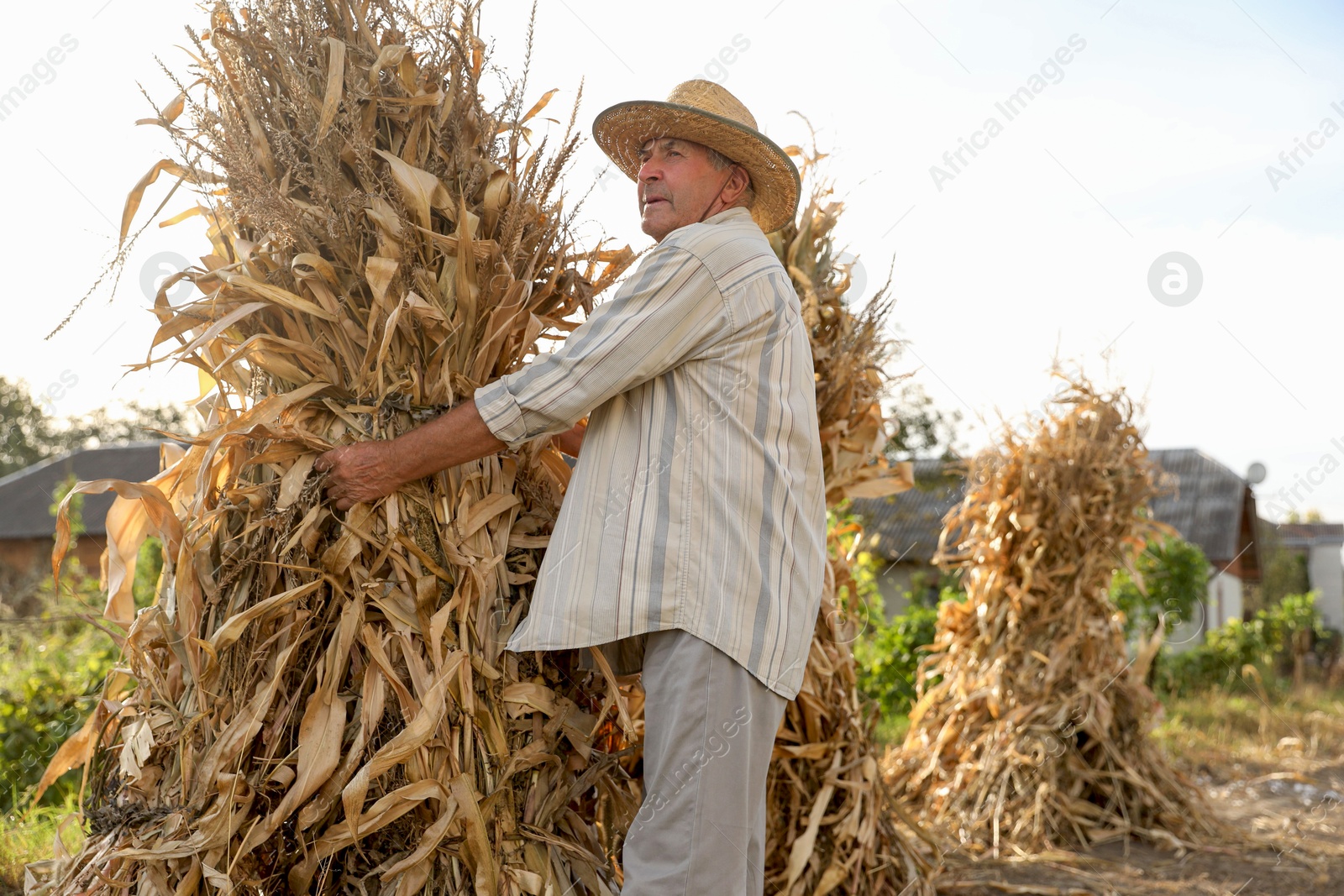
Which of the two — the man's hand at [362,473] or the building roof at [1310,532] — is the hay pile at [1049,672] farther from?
the building roof at [1310,532]

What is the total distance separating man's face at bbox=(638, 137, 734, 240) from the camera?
227 cm

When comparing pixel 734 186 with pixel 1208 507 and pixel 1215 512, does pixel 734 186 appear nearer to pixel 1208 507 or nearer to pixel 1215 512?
pixel 1215 512

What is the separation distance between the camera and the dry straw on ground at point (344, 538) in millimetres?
1917

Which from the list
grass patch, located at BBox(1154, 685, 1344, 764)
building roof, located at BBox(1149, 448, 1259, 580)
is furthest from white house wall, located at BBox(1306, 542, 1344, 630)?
grass patch, located at BBox(1154, 685, 1344, 764)

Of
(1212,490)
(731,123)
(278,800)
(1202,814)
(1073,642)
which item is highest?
(1212,490)

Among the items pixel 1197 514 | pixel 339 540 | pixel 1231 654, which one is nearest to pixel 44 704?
pixel 339 540

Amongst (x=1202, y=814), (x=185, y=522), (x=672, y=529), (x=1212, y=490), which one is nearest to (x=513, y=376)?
(x=672, y=529)

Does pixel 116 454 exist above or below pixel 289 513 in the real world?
above

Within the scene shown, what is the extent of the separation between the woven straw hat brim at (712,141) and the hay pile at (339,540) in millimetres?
290

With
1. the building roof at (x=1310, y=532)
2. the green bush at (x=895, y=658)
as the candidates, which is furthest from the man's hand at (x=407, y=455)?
the building roof at (x=1310, y=532)

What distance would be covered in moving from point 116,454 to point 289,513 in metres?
28.0

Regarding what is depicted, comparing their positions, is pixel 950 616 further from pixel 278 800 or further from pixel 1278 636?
pixel 1278 636

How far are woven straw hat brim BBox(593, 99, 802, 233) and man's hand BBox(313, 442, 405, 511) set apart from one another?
3.26 ft

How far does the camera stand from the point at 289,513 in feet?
6.46
